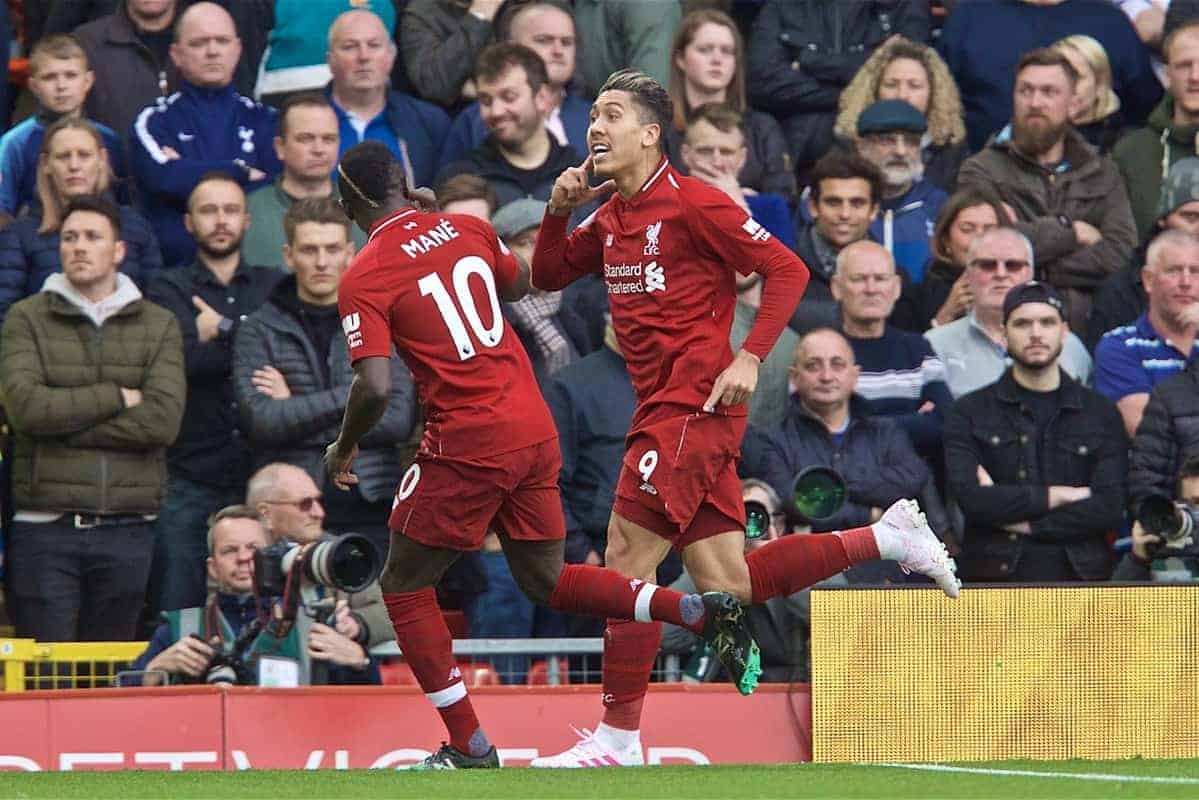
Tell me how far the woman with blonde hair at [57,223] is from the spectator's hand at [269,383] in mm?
975

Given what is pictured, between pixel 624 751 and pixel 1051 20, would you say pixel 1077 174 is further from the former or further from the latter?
pixel 624 751

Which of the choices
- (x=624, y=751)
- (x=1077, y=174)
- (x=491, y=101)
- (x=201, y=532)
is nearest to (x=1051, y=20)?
(x=1077, y=174)

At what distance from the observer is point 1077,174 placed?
12.2 m

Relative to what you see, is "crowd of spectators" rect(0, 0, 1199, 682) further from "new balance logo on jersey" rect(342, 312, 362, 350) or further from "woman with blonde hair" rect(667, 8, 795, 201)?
"new balance logo on jersey" rect(342, 312, 362, 350)

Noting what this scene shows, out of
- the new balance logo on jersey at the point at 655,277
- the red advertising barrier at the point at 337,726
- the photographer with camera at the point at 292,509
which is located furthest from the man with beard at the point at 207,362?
the new balance logo on jersey at the point at 655,277

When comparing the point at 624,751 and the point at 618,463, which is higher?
the point at 618,463

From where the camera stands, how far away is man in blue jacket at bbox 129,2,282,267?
1168 centimetres

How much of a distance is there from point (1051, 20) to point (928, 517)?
13.3 feet

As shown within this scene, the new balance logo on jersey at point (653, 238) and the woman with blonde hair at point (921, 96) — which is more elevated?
the woman with blonde hair at point (921, 96)

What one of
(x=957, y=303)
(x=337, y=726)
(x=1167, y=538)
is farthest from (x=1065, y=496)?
(x=337, y=726)

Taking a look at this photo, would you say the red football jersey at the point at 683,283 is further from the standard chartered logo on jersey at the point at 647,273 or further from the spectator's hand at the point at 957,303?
the spectator's hand at the point at 957,303

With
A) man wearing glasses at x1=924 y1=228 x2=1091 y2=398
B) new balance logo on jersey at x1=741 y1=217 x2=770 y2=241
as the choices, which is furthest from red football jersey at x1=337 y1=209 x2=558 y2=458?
man wearing glasses at x1=924 y1=228 x2=1091 y2=398

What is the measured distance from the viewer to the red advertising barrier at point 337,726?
28.5 ft

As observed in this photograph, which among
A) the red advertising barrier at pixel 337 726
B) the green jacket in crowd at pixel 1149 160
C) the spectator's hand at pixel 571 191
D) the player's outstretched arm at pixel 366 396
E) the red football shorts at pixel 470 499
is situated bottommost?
the red advertising barrier at pixel 337 726
